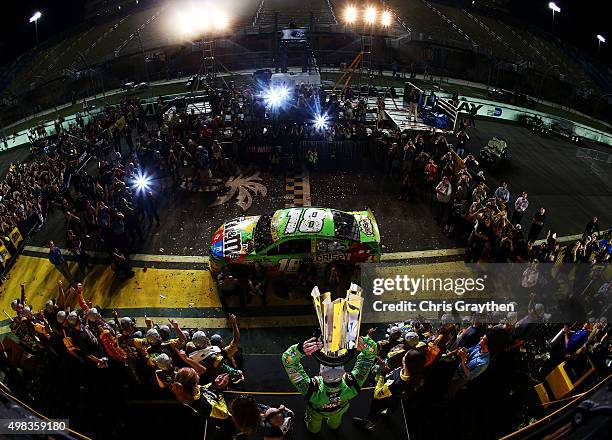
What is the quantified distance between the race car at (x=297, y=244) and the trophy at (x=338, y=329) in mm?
5178

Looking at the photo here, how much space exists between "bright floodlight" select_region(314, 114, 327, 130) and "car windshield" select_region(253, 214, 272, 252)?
6.89 metres

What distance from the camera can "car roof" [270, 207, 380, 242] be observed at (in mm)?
10906

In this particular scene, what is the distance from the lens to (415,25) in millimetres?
39000

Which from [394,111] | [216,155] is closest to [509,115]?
[394,111]

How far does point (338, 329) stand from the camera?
18.3 feet

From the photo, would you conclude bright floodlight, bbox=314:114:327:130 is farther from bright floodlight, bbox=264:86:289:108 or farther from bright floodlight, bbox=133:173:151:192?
bright floodlight, bbox=133:173:151:192

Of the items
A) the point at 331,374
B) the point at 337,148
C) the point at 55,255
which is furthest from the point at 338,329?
the point at 337,148

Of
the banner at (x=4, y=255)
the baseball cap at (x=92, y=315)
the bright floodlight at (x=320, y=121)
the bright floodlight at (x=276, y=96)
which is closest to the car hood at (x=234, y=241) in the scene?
the baseball cap at (x=92, y=315)

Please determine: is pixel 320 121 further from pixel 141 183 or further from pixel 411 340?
pixel 411 340

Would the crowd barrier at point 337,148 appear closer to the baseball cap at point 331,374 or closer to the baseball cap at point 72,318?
the baseball cap at point 72,318

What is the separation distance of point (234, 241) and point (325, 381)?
6.04 meters

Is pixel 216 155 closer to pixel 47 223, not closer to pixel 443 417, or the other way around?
pixel 47 223

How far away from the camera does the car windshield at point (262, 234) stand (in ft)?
35.9

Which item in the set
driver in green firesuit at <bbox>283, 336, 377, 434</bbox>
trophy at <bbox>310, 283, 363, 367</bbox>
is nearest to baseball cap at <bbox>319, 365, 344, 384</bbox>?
driver in green firesuit at <bbox>283, 336, 377, 434</bbox>
